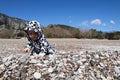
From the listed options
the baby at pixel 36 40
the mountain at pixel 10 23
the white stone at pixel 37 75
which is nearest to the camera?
the white stone at pixel 37 75

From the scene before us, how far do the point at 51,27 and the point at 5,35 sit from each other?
8756 millimetres

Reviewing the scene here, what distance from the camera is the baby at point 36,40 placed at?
8.63m

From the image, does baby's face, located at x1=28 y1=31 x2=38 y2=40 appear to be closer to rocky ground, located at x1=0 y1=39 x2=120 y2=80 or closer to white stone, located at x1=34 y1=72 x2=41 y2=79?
rocky ground, located at x1=0 y1=39 x2=120 y2=80

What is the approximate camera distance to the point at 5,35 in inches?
2162

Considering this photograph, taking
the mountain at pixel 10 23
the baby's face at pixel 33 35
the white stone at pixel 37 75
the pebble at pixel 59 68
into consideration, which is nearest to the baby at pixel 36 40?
the baby's face at pixel 33 35

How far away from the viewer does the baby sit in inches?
340

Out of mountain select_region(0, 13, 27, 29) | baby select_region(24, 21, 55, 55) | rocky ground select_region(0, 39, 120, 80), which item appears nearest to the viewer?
rocky ground select_region(0, 39, 120, 80)

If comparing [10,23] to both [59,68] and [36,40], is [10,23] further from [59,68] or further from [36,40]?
[59,68]

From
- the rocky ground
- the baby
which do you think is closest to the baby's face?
the baby

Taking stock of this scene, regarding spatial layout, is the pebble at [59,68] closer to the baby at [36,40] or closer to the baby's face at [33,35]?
the baby at [36,40]

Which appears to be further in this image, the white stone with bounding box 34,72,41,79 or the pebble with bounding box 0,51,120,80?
the pebble with bounding box 0,51,120,80

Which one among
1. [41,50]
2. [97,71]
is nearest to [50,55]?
[41,50]

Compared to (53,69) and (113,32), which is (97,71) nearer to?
(53,69)

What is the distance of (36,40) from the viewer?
29.1ft
